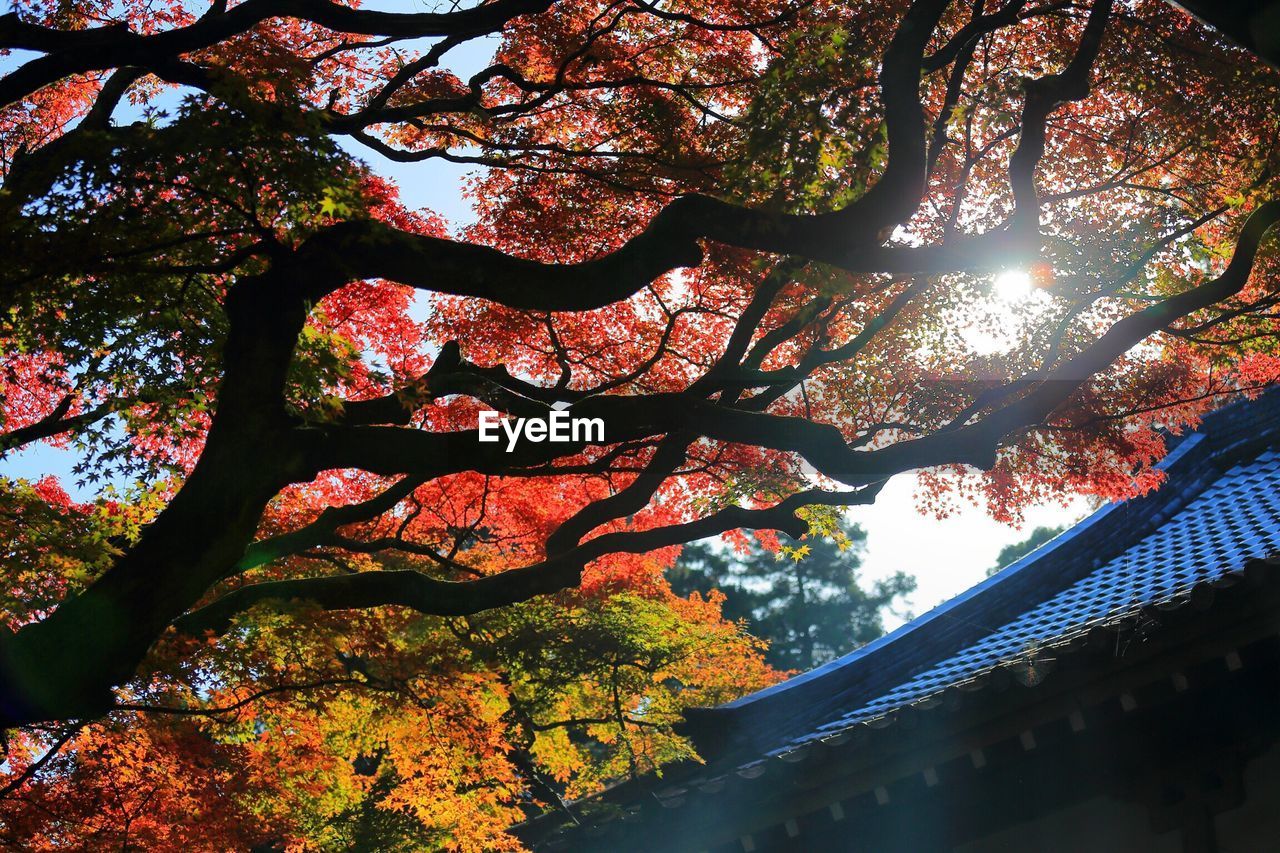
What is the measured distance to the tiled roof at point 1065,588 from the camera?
723 centimetres

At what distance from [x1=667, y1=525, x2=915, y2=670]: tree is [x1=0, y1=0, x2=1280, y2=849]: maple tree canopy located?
2465 cm

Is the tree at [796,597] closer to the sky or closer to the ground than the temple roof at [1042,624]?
closer to the sky

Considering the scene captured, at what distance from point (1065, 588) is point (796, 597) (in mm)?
32465

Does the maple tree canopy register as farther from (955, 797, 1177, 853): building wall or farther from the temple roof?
(955, 797, 1177, 853): building wall

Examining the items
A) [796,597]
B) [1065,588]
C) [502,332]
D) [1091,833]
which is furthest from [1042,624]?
[796,597]

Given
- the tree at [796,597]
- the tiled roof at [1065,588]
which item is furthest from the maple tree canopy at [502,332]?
the tree at [796,597]

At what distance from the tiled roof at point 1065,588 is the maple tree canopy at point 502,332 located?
479 mm

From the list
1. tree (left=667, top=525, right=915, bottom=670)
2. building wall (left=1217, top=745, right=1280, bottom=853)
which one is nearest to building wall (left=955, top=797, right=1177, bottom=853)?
building wall (left=1217, top=745, right=1280, bottom=853)

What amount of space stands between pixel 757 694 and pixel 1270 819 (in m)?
3.96

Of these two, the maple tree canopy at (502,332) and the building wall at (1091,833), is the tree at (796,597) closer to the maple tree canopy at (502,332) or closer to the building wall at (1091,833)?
the maple tree canopy at (502,332)

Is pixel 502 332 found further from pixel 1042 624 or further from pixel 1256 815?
pixel 1256 815

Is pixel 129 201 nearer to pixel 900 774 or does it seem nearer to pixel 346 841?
pixel 900 774

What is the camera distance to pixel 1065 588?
8.79m

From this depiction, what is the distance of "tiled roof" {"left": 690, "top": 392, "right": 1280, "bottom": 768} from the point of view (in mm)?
7230
